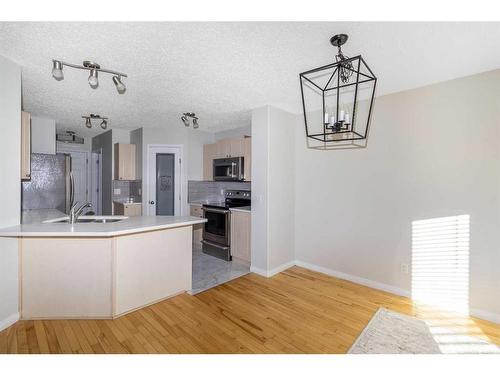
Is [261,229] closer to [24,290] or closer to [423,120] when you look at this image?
[423,120]

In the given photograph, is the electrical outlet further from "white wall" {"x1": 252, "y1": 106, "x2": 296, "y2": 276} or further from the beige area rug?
"white wall" {"x1": 252, "y1": 106, "x2": 296, "y2": 276}

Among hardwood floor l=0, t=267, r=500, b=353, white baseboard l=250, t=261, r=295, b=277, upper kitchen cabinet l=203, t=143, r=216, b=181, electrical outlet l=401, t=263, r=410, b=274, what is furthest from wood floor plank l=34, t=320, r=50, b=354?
electrical outlet l=401, t=263, r=410, b=274

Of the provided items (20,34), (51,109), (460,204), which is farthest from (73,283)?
(460,204)

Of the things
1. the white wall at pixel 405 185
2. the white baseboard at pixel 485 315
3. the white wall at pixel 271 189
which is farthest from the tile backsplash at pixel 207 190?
the white baseboard at pixel 485 315

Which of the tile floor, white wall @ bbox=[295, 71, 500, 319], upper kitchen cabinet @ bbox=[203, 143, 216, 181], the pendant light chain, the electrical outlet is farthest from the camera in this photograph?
upper kitchen cabinet @ bbox=[203, 143, 216, 181]

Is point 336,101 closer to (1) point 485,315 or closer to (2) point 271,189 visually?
(2) point 271,189

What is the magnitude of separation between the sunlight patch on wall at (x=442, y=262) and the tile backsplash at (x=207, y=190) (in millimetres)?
3288

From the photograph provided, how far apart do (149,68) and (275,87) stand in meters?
1.34

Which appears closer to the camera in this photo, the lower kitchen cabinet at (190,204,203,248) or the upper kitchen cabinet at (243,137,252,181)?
the upper kitchen cabinet at (243,137,252,181)

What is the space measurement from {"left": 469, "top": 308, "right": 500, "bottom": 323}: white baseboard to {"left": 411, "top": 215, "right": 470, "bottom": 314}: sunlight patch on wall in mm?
48

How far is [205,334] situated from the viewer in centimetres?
208

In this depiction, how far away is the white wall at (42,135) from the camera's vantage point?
3979 mm

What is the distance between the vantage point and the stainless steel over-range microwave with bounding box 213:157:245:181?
4301 mm

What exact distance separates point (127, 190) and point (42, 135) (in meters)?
1.76
